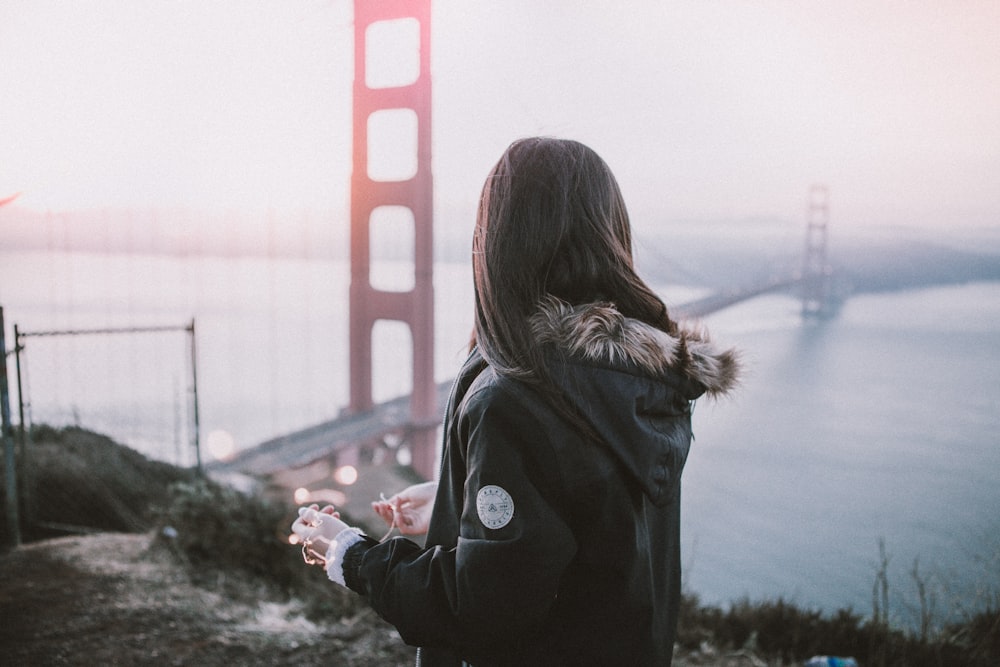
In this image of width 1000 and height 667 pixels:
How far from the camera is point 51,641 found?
1.73 m

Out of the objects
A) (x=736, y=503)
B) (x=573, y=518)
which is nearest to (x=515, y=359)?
(x=573, y=518)

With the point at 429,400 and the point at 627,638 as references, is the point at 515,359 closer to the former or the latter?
the point at 627,638

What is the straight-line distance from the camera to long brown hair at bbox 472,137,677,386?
711mm

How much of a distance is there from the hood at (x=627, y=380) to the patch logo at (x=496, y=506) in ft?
0.34

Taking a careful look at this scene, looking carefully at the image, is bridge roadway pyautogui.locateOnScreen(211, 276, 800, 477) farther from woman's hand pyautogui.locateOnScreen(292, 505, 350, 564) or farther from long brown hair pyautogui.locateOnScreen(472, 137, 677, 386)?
long brown hair pyautogui.locateOnScreen(472, 137, 677, 386)

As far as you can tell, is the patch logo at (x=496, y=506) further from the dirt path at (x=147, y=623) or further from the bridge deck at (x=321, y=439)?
the bridge deck at (x=321, y=439)

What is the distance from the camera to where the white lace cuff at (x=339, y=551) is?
760 mm

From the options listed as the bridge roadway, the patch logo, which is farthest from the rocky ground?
the bridge roadway

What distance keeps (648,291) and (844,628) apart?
2.00 m

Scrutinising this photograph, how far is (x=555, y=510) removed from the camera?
0.67 metres

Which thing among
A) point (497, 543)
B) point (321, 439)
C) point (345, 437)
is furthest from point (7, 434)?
point (321, 439)

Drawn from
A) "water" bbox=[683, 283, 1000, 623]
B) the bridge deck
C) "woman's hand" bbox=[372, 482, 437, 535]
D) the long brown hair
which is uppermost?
the long brown hair

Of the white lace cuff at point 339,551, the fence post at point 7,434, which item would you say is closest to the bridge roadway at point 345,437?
the fence post at point 7,434

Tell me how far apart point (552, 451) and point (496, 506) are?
7 cm
